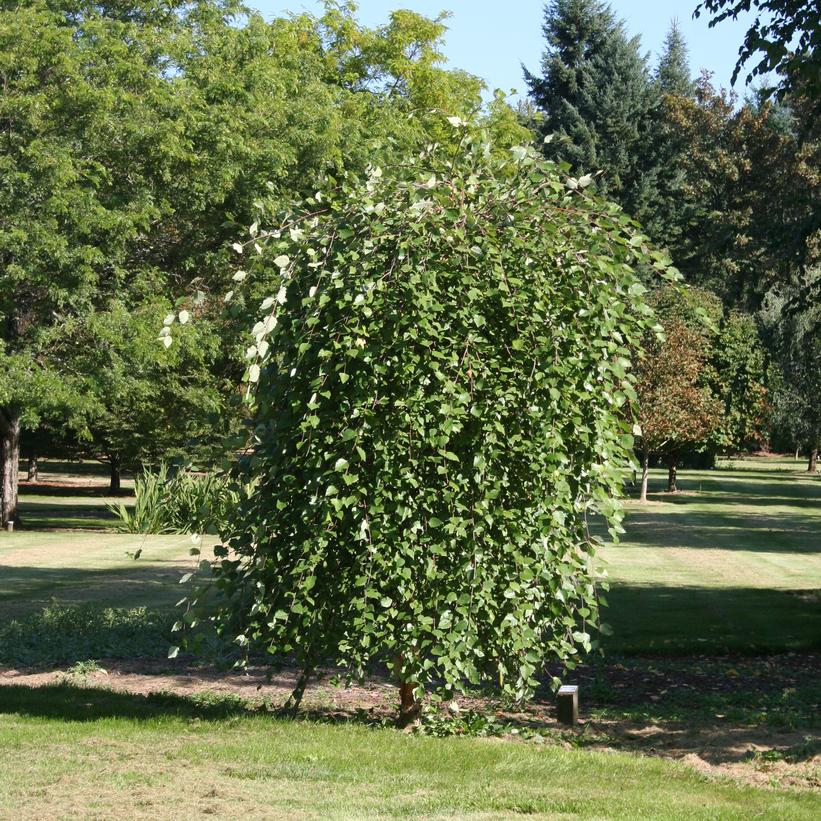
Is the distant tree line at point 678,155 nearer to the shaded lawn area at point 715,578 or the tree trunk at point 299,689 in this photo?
the shaded lawn area at point 715,578

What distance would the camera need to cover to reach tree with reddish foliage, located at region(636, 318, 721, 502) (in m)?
29.5

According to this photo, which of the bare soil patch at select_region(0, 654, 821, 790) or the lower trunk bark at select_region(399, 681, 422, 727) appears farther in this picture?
the lower trunk bark at select_region(399, 681, 422, 727)

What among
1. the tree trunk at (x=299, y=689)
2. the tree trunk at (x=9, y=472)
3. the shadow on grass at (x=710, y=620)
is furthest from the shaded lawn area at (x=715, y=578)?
the tree trunk at (x=9, y=472)

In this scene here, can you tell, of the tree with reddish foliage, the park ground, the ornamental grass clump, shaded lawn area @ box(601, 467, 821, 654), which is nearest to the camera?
the park ground

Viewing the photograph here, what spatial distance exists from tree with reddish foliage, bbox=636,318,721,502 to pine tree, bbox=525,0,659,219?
458 inches

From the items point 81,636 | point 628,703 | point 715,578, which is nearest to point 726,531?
point 715,578

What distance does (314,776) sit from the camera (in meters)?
5.15

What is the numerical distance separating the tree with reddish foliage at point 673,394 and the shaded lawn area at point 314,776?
933 inches

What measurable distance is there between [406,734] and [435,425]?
1.81m

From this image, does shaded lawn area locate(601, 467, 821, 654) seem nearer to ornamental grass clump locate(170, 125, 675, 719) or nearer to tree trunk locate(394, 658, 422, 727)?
ornamental grass clump locate(170, 125, 675, 719)

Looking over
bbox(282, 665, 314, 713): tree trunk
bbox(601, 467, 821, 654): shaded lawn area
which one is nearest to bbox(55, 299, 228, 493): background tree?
bbox(601, 467, 821, 654): shaded lawn area

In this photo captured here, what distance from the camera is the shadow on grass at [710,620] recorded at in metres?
10.4

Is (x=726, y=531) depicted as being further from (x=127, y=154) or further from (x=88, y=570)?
(x=127, y=154)

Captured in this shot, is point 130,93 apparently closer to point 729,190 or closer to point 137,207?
point 137,207
